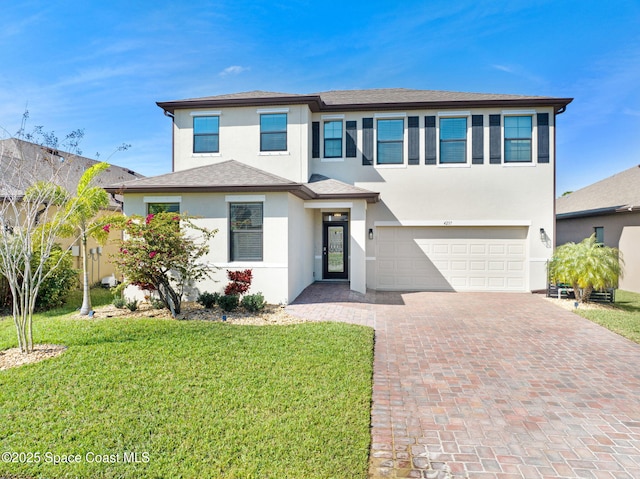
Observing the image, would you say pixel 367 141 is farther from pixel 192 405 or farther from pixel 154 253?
pixel 192 405

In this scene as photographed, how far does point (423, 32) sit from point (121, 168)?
1785 cm

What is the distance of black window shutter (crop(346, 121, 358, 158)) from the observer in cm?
1316

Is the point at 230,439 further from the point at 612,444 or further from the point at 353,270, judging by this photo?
the point at 353,270

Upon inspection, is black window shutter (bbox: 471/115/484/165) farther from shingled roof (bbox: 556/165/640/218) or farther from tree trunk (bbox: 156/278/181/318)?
tree trunk (bbox: 156/278/181/318)

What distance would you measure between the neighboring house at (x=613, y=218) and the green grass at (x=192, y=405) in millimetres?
13019

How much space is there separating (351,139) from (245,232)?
5946 mm

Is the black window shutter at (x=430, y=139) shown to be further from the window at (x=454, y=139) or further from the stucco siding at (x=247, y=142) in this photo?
the stucco siding at (x=247, y=142)

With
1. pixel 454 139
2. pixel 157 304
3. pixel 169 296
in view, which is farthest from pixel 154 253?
pixel 454 139

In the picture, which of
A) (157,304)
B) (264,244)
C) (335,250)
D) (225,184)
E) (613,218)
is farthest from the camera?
(613,218)

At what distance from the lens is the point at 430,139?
12906mm

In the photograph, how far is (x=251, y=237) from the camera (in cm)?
995

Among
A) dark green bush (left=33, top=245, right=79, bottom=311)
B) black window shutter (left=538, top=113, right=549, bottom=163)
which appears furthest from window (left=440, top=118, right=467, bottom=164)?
dark green bush (left=33, top=245, right=79, bottom=311)

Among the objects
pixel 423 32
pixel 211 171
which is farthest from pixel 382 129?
pixel 211 171

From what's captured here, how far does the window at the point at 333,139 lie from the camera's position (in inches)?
523
